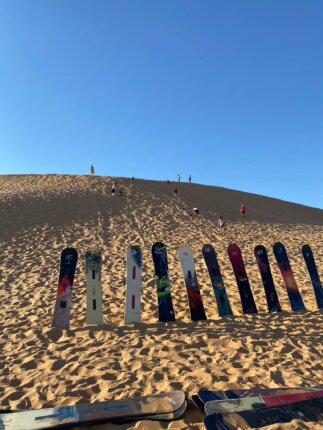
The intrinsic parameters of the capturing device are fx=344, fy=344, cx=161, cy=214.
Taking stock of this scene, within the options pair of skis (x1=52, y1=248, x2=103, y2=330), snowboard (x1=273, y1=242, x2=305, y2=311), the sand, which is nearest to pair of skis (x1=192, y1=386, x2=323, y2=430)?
the sand

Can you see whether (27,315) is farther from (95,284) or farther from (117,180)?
(117,180)

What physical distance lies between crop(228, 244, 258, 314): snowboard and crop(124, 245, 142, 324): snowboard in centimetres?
274

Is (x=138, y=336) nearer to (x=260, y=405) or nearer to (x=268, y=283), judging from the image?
(x=260, y=405)

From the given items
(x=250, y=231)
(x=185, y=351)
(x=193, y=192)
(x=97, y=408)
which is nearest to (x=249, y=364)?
(x=185, y=351)

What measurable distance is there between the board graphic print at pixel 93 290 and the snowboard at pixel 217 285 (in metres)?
3.03

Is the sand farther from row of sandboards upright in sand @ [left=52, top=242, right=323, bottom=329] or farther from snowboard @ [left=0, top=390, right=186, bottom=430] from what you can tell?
row of sandboards upright in sand @ [left=52, top=242, right=323, bottom=329]

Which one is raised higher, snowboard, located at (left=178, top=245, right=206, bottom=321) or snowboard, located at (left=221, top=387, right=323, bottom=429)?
snowboard, located at (left=178, top=245, right=206, bottom=321)

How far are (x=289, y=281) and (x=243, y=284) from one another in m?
1.51

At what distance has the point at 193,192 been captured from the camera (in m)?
37.6

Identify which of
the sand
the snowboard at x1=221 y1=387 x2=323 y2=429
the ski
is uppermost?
the sand

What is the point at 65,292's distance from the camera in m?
8.59

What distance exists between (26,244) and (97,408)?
14241 millimetres

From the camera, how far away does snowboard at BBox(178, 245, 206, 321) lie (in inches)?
351

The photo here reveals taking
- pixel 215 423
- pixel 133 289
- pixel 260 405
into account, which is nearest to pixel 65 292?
pixel 133 289
